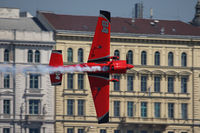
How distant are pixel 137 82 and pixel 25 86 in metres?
14.9

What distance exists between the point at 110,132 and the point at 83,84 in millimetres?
7230

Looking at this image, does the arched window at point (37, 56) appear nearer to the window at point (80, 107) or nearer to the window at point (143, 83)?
the window at point (80, 107)

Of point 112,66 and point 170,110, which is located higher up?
point 112,66

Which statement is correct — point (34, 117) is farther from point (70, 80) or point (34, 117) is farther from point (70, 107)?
point (70, 80)

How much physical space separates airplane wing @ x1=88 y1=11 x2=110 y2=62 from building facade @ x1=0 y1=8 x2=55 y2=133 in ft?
110

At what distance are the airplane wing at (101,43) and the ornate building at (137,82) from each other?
34.3 metres

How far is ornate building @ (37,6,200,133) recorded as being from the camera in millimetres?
114562

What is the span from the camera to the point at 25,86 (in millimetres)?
113562

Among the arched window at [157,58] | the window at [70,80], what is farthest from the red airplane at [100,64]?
the arched window at [157,58]

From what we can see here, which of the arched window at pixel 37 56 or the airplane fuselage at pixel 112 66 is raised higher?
the airplane fuselage at pixel 112 66

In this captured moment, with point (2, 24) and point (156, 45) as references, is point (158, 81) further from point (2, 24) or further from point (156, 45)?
point (2, 24)

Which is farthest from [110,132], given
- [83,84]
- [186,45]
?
[186,45]

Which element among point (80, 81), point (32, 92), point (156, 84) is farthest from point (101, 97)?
point (156, 84)

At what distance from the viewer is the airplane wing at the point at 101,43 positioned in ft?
257
